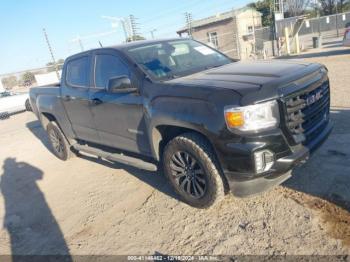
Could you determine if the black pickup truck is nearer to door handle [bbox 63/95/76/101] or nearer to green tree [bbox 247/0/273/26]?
door handle [bbox 63/95/76/101]

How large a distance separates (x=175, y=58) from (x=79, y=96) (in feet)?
5.62

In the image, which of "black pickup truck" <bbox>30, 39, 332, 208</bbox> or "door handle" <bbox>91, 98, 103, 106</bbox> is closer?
"black pickup truck" <bbox>30, 39, 332, 208</bbox>

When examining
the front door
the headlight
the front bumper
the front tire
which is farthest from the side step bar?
the headlight

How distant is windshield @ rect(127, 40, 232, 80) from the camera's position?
13.3 ft

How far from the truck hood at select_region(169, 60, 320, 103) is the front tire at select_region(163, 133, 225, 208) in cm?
60

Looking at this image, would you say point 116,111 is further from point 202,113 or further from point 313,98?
point 313,98

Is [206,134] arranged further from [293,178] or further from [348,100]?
[348,100]

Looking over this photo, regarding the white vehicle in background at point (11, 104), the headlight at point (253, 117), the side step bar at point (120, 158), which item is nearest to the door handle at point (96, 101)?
the side step bar at point (120, 158)

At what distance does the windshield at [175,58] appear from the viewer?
406 centimetres

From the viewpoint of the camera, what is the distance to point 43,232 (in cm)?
402

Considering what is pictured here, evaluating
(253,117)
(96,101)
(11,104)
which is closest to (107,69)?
(96,101)

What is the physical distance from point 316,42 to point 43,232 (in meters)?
22.1

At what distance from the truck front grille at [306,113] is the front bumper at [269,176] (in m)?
0.11

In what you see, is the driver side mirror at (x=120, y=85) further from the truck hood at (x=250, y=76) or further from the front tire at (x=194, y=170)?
the front tire at (x=194, y=170)
